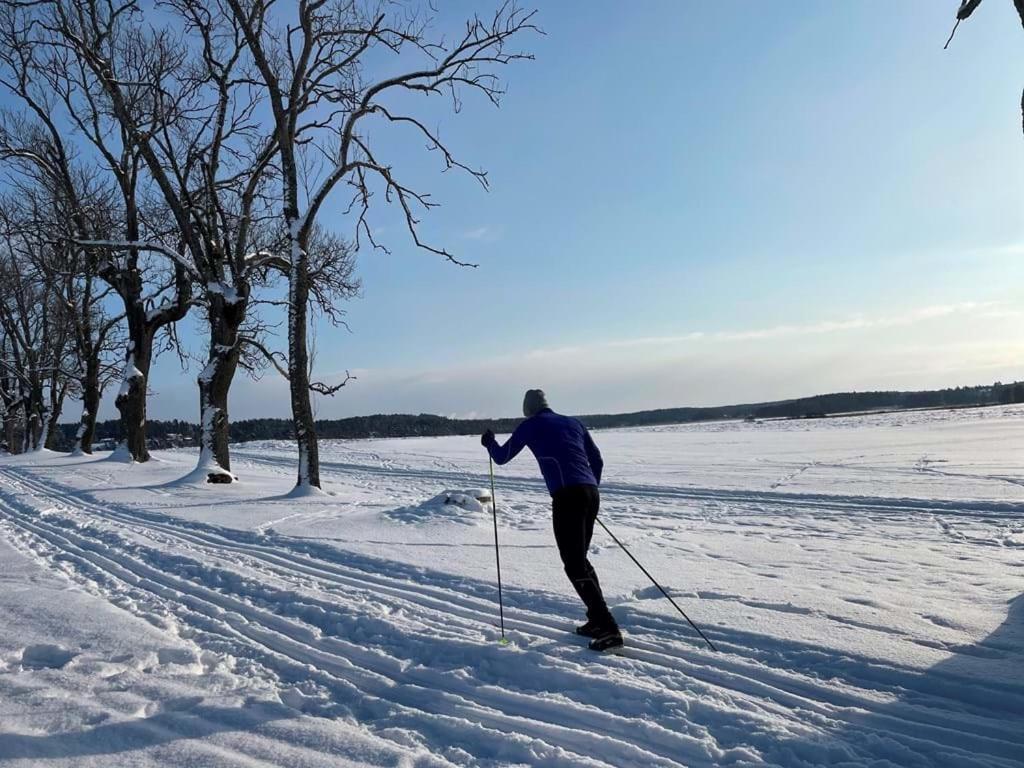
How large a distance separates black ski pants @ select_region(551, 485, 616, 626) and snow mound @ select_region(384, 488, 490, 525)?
16.7 ft

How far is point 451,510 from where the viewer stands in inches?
409

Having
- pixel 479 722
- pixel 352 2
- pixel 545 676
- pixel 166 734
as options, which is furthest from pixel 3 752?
pixel 352 2

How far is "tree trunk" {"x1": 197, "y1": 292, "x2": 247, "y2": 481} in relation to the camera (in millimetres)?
15461

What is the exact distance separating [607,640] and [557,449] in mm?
1364

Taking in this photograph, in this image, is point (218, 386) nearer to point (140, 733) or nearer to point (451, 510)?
point (451, 510)

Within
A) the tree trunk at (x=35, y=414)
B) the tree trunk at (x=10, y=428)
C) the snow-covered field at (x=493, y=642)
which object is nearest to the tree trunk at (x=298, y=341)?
the snow-covered field at (x=493, y=642)

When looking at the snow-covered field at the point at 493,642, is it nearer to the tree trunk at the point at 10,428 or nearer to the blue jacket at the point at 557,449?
the blue jacket at the point at 557,449

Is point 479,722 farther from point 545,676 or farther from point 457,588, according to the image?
point 457,588

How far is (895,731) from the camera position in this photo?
3.49 meters

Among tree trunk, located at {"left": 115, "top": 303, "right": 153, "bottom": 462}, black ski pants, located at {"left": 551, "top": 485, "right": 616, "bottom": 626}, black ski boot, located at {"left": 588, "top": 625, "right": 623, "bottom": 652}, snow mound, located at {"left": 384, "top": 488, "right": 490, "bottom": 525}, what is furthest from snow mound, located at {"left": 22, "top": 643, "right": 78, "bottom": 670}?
tree trunk, located at {"left": 115, "top": 303, "right": 153, "bottom": 462}

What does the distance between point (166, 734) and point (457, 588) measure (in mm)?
3119

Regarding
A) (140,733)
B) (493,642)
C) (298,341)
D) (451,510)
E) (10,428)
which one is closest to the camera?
(140,733)

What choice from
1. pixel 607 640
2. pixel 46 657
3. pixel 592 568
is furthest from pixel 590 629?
pixel 46 657

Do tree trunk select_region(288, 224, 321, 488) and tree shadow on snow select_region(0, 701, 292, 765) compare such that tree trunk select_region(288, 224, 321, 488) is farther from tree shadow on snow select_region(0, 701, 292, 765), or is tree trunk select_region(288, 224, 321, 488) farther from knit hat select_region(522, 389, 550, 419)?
tree shadow on snow select_region(0, 701, 292, 765)
